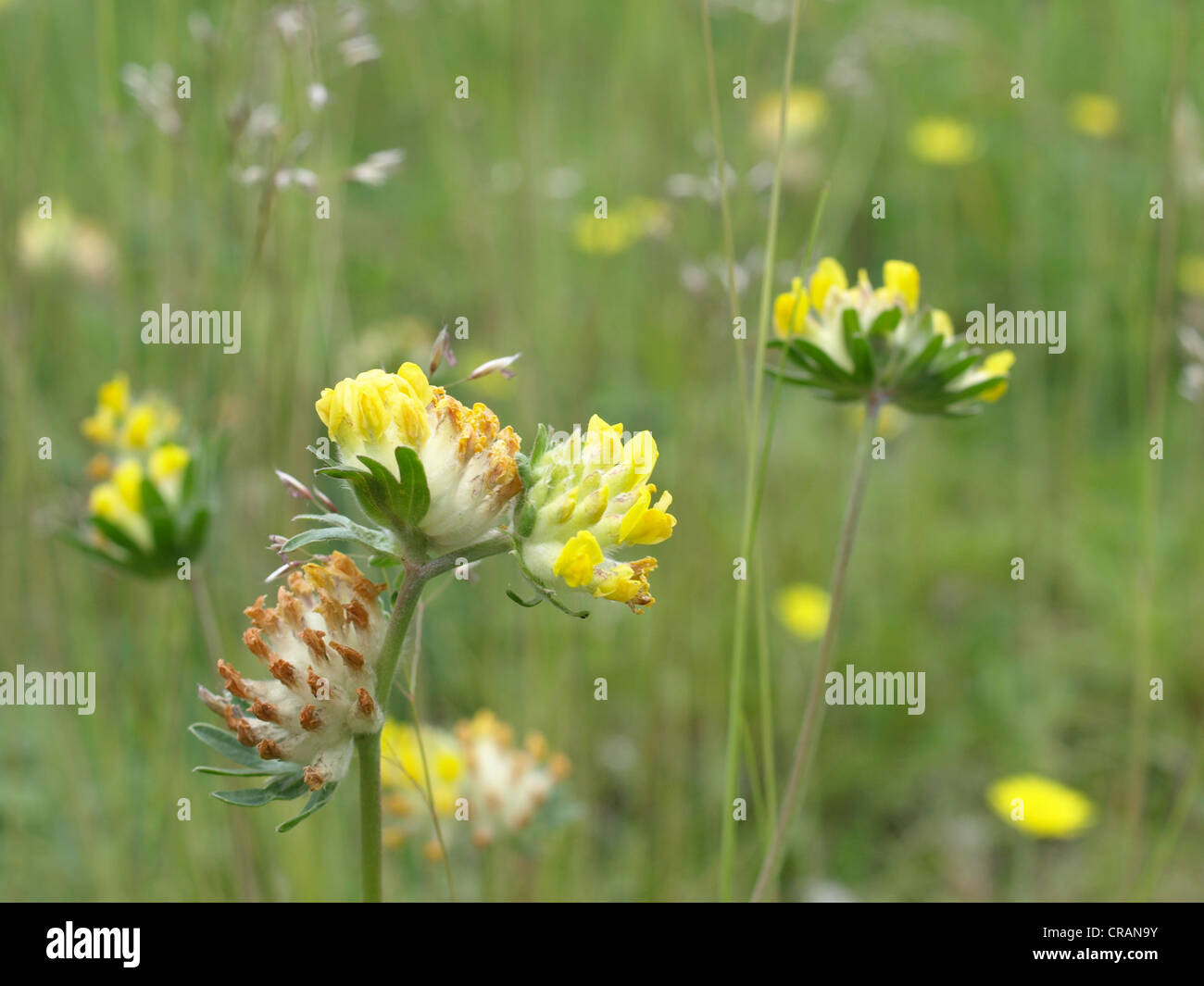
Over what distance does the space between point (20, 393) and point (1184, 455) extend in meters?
3.27

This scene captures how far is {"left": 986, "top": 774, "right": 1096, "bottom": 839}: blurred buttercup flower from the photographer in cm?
237

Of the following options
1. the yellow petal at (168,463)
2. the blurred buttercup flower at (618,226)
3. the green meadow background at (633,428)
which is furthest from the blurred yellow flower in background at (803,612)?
the yellow petal at (168,463)

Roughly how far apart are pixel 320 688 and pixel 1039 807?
6.23 feet

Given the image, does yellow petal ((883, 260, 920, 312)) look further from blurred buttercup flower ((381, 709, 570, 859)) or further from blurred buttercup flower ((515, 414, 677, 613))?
blurred buttercup flower ((381, 709, 570, 859))

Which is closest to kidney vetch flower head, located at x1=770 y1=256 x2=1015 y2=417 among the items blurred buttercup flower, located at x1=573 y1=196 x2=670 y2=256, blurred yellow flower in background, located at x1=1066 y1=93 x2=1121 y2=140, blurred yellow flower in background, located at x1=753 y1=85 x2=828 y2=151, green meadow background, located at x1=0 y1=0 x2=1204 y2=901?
green meadow background, located at x1=0 y1=0 x2=1204 y2=901

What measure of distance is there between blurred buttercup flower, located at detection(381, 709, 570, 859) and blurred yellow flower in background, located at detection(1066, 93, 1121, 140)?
317 cm

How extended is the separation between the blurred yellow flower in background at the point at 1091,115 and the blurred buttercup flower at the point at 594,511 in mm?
3525

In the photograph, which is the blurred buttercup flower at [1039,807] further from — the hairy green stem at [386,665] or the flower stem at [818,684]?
the hairy green stem at [386,665]

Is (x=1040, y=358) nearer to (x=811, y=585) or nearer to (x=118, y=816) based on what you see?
(x=811, y=585)

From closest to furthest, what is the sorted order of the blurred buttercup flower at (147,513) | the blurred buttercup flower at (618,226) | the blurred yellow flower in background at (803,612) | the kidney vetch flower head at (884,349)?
the kidney vetch flower head at (884,349)
the blurred buttercup flower at (147,513)
the blurred yellow flower in background at (803,612)
the blurred buttercup flower at (618,226)

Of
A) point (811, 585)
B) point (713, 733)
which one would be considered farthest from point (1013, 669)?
point (713, 733)

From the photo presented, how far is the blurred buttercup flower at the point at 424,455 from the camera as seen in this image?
102cm

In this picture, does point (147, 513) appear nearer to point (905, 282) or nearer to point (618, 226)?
point (905, 282)

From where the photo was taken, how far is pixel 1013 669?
119 inches
